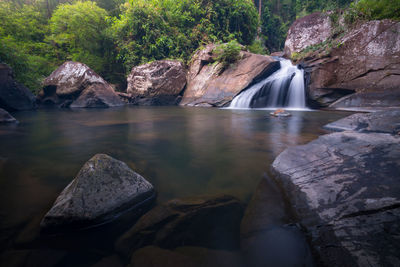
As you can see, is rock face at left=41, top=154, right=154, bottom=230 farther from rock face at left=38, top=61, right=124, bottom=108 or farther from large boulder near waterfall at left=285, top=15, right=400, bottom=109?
rock face at left=38, top=61, right=124, bottom=108

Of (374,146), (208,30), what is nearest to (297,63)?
(208,30)

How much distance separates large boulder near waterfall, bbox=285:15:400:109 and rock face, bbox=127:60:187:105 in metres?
7.82

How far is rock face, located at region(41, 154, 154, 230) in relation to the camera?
124 cm

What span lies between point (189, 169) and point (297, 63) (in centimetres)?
1163

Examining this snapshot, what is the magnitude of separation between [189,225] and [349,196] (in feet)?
3.64

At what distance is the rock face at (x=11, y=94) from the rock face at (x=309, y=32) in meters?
18.7

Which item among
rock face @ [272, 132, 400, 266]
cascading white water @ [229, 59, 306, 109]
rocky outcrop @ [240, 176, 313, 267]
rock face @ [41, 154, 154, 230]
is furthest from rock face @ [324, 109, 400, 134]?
cascading white water @ [229, 59, 306, 109]

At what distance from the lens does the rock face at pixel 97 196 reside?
1.24 m

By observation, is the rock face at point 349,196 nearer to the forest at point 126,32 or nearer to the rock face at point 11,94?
the rock face at point 11,94

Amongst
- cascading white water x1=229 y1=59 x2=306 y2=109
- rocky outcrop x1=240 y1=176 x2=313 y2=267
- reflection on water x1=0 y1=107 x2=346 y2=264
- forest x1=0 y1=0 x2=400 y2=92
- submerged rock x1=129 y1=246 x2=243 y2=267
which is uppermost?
forest x1=0 y1=0 x2=400 y2=92

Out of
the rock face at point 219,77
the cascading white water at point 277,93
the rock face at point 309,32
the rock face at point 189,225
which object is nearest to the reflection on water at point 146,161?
the rock face at point 189,225

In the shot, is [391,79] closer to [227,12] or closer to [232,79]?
[232,79]

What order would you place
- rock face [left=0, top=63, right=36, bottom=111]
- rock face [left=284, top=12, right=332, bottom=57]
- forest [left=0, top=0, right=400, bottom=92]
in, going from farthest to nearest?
rock face [left=284, top=12, right=332, bottom=57] < forest [left=0, top=0, right=400, bottom=92] < rock face [left=0, top=63, right=36, bottom=111]

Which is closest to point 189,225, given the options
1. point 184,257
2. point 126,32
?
point 184,257
